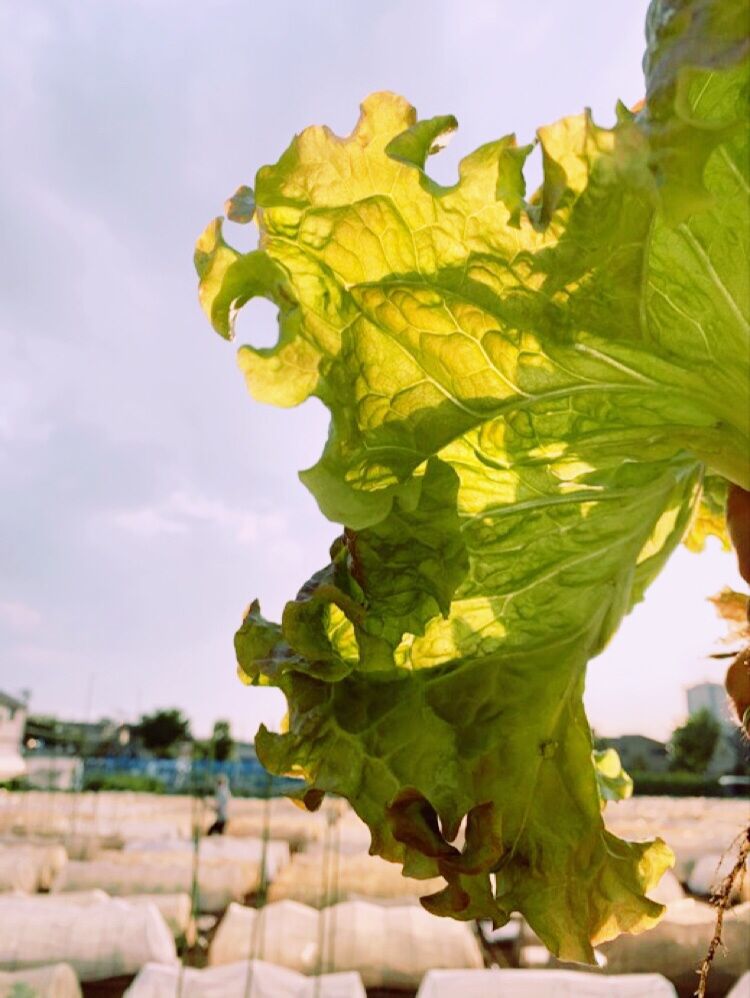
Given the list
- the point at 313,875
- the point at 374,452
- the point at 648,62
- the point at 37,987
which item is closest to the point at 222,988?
the point at 37,987

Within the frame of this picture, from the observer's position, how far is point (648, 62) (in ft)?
3.44

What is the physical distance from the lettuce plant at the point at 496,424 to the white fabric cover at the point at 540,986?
5078 mm

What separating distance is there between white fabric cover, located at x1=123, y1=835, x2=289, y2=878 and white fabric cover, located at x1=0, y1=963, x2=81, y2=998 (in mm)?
6224


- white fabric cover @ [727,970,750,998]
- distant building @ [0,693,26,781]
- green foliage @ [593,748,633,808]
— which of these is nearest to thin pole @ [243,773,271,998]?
green foliage @ [593,748,633,808]

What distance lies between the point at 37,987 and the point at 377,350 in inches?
245

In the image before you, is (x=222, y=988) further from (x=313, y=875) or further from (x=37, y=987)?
(x=313, y=875)

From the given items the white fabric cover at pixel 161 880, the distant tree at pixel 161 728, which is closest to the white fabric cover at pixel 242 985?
the white fabric cover at pixel 161 880

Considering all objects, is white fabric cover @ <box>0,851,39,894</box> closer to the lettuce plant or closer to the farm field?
the farm field

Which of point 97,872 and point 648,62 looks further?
point 97,872

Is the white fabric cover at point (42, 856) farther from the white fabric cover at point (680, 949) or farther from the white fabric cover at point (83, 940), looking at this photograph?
the white fabric cover at point (680, 949)

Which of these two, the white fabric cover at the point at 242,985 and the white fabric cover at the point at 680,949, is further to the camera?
the white fabric cover at the point at 680,949

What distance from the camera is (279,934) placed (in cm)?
790

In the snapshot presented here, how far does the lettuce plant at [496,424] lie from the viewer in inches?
41.2

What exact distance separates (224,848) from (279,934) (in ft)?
20.8
